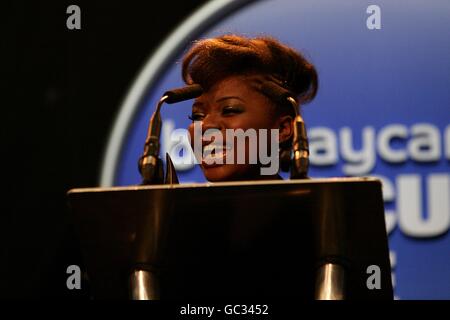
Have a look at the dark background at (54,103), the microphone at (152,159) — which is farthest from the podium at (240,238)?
the dark background at (54,103)

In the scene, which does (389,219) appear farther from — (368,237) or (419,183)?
(368,237)

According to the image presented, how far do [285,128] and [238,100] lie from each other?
0.13 meters

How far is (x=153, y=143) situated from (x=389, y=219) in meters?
0.97

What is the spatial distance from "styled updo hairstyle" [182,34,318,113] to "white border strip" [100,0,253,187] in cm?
36

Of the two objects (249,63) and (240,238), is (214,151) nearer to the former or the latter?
(249,63)

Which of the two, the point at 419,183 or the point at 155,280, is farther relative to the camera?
the point at 419,183

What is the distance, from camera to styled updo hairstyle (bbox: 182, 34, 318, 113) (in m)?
1.67

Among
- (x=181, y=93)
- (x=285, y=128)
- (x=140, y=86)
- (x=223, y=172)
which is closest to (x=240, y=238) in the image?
(x=181, y=93)

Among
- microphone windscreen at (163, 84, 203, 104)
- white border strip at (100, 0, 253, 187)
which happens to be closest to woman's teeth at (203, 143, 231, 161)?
microphone windscreen at (163, 84, 203, 104)

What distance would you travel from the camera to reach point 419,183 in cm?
205

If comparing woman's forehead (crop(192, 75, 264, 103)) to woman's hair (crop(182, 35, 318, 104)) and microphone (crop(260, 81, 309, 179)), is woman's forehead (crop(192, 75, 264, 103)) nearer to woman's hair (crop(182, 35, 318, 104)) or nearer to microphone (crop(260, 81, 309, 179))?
woman's hair (crop(182, 35, 318, 104))

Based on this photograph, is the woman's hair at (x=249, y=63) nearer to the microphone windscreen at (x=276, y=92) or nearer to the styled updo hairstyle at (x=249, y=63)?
the styled updo hairstyle at (x=249, y=63)

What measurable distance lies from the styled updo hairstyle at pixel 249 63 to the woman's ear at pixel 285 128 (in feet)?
0.18
